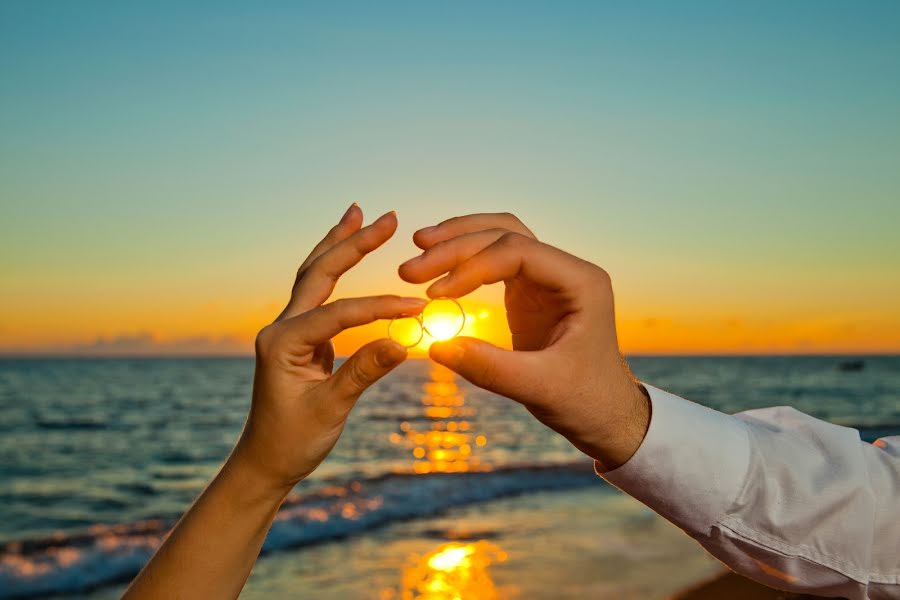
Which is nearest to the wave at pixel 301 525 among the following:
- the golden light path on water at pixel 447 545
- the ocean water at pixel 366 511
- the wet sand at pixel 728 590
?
the ocean water at pixel 366 511

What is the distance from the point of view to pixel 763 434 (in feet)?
5.24

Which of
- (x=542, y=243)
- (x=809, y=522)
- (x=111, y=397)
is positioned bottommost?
(x=111, y=397)

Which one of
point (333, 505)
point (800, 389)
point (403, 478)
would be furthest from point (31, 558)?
point (800, 389)

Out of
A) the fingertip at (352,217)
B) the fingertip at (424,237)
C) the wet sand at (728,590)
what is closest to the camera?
the fingertip at (424,237)

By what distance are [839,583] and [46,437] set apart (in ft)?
97.0

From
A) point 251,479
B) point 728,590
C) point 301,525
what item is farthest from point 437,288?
point 301,525

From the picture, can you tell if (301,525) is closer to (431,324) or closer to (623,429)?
(431,324)

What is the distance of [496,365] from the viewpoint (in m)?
1.53

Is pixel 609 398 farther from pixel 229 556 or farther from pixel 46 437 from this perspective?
pixel 46 437

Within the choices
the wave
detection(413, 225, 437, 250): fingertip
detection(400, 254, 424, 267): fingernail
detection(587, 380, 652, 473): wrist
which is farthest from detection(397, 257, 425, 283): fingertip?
the wave

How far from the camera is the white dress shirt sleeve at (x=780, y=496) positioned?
1497 mm

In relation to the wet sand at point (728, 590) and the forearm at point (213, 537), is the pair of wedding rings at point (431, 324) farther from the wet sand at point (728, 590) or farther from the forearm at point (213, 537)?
the wet sand at point (728, 590)

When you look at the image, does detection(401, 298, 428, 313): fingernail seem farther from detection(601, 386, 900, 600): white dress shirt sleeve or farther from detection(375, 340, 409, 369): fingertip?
detection(601, 386, 900, 600): white dress shirt sleeve

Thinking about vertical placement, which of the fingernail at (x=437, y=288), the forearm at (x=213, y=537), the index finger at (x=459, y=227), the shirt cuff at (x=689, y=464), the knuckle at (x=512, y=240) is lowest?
the forearm at (x=213, y=537)
